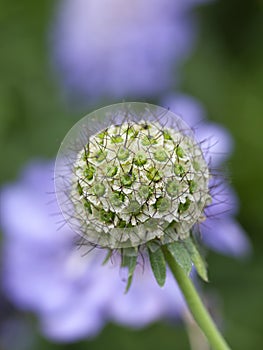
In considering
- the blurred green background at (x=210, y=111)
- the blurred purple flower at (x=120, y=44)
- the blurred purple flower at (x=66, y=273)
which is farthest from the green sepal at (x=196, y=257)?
the blurred purple flower at (x=120, y=44)

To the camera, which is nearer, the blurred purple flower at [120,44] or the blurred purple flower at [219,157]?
the blurred purple flower at [219,157]

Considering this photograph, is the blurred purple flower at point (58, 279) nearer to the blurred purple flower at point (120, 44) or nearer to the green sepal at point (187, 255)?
the green sepal at point (187, 255)

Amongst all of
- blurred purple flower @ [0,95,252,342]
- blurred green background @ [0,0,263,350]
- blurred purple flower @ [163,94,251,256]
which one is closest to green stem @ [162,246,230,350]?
blurred purple flower @ [163,94,251,256]

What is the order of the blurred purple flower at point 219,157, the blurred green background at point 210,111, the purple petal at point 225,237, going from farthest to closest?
1. the blurred green background at point 210,111
2. the purple petal at point 225,237
3. the blurred purple flower at point 219,157

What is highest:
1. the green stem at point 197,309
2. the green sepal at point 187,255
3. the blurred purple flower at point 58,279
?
the green sepal at point 187,255

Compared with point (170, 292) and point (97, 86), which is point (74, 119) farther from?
point (170, 292)

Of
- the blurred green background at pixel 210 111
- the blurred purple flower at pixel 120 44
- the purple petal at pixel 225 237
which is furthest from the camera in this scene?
the blurred purple flower at pixel 120 44
